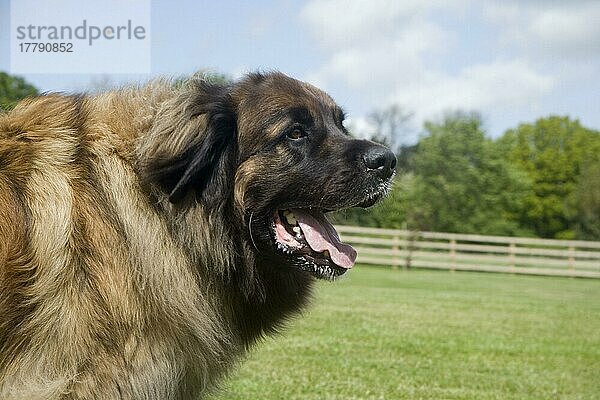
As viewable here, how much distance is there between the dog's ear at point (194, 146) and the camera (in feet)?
12.1

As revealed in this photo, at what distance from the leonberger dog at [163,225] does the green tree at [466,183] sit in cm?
4917

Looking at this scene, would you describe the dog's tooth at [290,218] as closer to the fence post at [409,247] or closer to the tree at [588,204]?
the fence post at [409,247]

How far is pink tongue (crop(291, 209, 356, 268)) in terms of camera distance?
13.1 feet

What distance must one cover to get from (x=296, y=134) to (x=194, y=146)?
1.97 feet

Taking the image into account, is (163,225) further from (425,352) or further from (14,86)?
(14,86)

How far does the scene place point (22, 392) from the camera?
331 centimetres

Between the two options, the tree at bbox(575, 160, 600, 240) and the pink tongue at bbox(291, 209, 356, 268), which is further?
the tree at bbox(575, 160, 600, 240)

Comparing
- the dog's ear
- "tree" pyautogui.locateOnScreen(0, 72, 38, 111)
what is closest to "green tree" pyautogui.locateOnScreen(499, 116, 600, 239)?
"tree" pyautogui.locateOnScreen(0, 72, 38, 111)

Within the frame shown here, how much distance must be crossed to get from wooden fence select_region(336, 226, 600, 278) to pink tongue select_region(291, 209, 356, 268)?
97.9ft

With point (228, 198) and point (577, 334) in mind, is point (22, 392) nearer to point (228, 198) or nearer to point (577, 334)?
point (228, 198)

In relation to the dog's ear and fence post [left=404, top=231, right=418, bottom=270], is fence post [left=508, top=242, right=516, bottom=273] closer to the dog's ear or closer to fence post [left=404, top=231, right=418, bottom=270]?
fence post [left=404, top=231, right=418, bottom=270]

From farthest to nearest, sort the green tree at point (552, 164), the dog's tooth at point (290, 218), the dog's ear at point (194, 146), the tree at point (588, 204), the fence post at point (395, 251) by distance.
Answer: the green tree at point (552, 164) → the tree at point (588, 204) → the fence post at point (395, 251) → the dog's tooth at point (290, 218) → the dog's ear at point (194, 146)

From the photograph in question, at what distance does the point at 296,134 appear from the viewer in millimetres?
3990

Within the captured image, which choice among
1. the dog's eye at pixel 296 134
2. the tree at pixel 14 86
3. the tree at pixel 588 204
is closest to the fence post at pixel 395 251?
A: the tree at pixel 14 86
